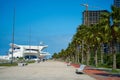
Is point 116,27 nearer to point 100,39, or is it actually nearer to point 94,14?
point 100,39

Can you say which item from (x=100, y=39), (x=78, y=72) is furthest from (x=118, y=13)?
(x=100, y=39)

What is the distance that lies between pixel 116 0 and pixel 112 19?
386 ft

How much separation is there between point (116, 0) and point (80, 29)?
72859mm

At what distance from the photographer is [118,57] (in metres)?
61.7

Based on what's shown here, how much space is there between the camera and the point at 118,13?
38.5 meters

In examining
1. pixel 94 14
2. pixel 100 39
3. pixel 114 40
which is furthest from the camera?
pixel 94 14

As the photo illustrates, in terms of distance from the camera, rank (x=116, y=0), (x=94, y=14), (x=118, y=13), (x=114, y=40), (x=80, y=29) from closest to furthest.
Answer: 1. (x=118, y=13)
2. (x=114, y=40)
3. (x=80, y=29)
4. (x=94, y=14)
5. (x=116, y=0)

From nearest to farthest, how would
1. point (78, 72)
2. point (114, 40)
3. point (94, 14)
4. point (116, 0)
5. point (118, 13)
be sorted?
point (78, 72), point (118, 13), point (114, 40), point (94, 14), point (116, 0)

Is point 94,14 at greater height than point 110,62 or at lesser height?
greater

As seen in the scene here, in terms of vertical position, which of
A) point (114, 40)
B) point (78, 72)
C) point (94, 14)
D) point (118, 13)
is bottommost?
point (78, 72)

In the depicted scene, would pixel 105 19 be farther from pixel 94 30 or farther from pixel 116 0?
pixel 116 0

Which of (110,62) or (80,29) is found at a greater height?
(80,29)

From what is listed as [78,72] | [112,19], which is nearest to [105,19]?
[112,19]

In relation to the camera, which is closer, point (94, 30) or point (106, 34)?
point (106, 34)
